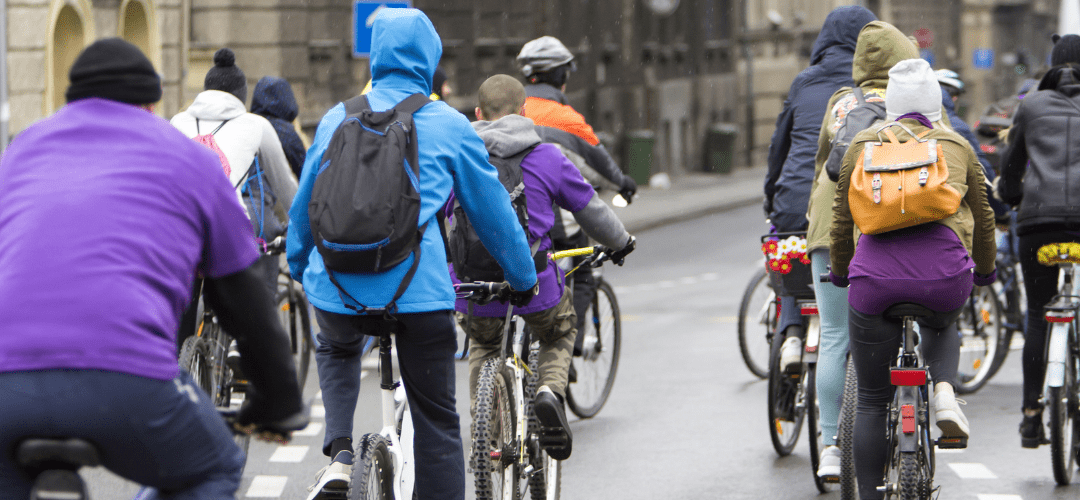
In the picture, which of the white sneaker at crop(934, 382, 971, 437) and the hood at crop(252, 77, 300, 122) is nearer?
the white sneaker at crop(934, 382, 971, 437)

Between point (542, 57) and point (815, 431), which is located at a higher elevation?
point (542, 57)

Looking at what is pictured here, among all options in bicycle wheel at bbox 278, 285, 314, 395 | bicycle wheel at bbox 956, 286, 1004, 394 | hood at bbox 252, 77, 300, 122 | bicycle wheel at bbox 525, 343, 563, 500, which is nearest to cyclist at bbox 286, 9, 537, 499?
bicycle wheel at bbox 525, 343, 563, 500

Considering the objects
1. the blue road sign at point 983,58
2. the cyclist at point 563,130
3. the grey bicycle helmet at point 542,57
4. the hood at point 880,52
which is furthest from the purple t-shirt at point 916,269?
the blue road sign at point 983,58

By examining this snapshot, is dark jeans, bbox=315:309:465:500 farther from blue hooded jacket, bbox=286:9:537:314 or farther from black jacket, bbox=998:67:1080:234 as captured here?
black jacket, bbox=998:67:1080:234

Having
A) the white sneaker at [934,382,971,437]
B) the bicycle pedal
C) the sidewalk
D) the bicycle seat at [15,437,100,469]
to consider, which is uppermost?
the bicycle seat at [15,437,100,469]

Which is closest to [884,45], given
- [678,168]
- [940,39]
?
[678,168]

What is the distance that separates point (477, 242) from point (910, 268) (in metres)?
1.57

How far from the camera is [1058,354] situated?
20.2ft

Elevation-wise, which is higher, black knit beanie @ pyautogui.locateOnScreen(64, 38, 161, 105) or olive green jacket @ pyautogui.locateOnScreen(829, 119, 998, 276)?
black knit beanie @ pyautogui.locateOnScreen(64, 38, 161, 105)

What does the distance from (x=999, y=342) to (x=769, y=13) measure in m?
30.8

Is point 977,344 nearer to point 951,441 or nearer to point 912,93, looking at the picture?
point 951,441

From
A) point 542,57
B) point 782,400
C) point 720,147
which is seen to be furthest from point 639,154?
point 782,400

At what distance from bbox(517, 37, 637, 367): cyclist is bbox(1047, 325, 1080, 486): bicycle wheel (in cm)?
203

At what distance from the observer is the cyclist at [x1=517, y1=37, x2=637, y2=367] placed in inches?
278
